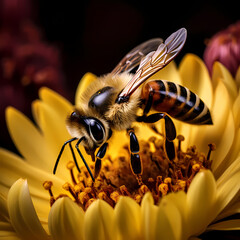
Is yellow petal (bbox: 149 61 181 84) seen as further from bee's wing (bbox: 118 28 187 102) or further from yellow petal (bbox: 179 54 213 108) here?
bee's wing (bbox: 118 28 187 102)

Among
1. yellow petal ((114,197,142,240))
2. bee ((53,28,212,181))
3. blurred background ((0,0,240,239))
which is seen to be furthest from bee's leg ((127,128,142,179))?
blurred background ((0,0,240,239))

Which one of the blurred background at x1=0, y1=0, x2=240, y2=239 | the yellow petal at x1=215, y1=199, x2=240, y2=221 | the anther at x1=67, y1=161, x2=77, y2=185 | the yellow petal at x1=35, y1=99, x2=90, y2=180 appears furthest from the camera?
the blurred background at x1=0, y1=0, x2=240, y2=239

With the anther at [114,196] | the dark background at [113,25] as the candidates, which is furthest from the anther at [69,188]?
the dark background at [113,25]

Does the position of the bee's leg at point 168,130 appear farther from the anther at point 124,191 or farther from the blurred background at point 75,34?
the blurred background at point 75,34

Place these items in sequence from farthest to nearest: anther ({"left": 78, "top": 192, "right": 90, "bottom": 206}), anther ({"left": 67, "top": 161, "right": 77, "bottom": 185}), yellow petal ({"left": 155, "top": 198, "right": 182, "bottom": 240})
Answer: anther ({"left": 67, "top": 161, "right": 77, "bottom": 185}) → anther ({"left": 78, "top": 192, "right": 90, "bottom": 206}) → yellow petal ({"left": 155, "top": 198, "right": 182, "bottom": 240})

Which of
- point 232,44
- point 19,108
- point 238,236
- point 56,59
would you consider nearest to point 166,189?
point 238,236

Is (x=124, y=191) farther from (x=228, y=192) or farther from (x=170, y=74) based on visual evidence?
(x=170, y=74)
